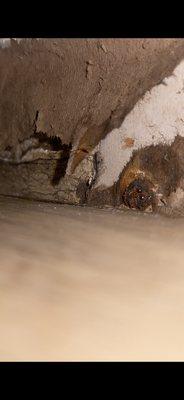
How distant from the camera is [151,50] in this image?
1778mm

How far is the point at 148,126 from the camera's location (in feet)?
5.82

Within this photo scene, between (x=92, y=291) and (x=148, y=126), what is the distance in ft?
3.27

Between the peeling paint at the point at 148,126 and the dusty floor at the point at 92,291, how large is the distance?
14.0 inches

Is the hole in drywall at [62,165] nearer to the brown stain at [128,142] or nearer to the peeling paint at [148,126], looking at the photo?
the peeling paint at [148,126]

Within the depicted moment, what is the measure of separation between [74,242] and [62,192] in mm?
678

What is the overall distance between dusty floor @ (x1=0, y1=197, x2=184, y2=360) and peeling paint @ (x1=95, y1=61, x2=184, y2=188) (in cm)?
36

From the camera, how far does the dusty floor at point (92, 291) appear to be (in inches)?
30.1

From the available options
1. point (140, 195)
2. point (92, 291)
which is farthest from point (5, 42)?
point (92, 291)

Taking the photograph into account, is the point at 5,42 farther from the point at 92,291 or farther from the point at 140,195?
the point at 92,291

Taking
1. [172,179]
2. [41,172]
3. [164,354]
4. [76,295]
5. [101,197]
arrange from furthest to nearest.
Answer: [41,172] → [101,197] → [172,179] → [76,295] → [164,354]

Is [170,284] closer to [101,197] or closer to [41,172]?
[101,197]

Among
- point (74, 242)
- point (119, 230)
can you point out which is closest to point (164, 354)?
point (74, 242)

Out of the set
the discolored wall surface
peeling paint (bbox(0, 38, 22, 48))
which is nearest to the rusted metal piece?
the discolored wall surface

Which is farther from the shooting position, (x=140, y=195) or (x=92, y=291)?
(x=140, y=195)
